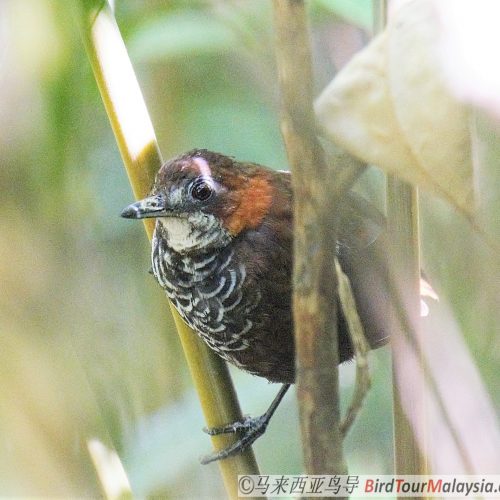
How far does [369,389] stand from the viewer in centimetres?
58

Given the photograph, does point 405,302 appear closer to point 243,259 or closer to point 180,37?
point 243,259

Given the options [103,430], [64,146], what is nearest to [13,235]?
[64,146]

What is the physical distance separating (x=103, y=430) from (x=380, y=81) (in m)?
0.45

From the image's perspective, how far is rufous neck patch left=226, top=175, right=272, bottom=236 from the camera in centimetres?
61

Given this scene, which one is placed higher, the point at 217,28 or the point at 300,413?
the point at 217,28

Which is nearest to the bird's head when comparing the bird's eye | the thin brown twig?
the bird's eye

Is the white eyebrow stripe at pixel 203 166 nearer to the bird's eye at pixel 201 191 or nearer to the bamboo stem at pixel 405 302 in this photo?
the bird's eye at pixel 201 191

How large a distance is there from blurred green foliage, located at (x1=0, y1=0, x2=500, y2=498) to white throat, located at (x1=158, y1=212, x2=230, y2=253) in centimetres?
8

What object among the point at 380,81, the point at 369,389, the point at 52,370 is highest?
the point at 380,81

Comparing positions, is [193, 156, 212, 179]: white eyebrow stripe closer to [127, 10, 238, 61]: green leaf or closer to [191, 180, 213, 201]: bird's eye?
[191, 180, 213, 201]: bird's eye

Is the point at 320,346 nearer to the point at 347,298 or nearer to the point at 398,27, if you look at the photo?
the point at 347,298

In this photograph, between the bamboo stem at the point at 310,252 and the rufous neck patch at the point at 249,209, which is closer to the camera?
the bamboo stem at the point at 310,252

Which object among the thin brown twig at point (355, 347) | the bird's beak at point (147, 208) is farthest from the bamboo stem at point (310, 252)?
the bird's beak at point (147, 208)

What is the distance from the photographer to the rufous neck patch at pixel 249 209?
0.61 m
